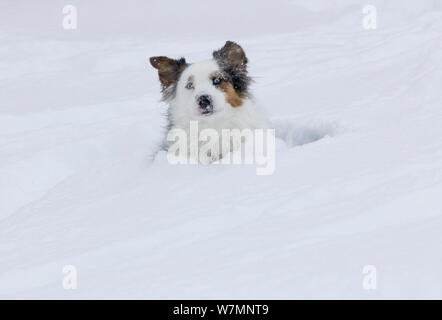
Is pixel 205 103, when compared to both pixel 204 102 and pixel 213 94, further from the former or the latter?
pixel 213 94

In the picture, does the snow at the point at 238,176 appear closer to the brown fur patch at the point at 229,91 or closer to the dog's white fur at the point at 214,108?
the dog's white fur at the point at 214,108

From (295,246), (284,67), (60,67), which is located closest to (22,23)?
(60,67)

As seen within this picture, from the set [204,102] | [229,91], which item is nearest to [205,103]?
[204,102]

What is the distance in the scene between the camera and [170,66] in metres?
6.15

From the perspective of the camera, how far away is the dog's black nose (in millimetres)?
5703

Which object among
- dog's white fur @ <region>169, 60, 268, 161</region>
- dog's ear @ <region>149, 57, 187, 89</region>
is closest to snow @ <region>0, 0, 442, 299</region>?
dog's white fur @ <region>169, 60, 268, 161</region>

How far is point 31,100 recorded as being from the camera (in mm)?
8688

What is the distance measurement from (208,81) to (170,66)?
47 centimetres

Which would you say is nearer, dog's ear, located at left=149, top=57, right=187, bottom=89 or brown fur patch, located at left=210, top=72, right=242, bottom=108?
brown fur patch, located at left=210, top=72, right=242, bottom=108

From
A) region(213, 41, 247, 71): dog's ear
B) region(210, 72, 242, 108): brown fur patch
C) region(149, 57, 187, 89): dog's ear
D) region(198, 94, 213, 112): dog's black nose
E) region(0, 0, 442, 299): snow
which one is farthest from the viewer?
region(149, 57, 187, 89): dog's ear

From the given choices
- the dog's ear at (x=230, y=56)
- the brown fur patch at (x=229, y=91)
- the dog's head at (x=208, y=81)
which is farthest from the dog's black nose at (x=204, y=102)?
the dog's ear at (x=230, y=56)

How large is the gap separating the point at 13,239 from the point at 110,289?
58.9 inches

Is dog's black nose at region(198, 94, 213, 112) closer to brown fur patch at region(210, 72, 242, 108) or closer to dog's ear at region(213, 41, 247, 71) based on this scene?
brown fur patch at region(210, 72, 242, 108)

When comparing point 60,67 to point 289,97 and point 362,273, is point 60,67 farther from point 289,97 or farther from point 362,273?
point 362,273
